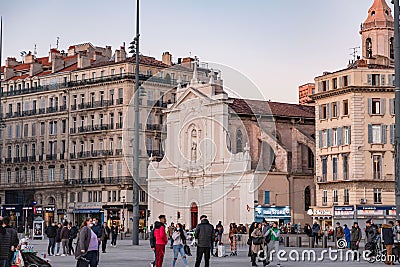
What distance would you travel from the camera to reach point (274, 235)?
29844 mm

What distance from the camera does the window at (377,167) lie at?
2457 inches

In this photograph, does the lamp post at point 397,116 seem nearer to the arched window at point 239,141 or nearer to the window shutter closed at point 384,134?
the window shutter closed at point 384,134

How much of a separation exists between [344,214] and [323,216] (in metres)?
3.24

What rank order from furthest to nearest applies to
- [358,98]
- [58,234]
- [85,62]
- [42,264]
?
[85,62]
[358,98]
[58,234]
[42,264]

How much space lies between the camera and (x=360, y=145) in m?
62.8

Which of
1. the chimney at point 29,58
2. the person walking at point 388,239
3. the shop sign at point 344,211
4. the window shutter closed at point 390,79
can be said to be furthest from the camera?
the chimney at point 29,58

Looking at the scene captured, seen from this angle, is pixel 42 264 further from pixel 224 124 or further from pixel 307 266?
pixel 224 124

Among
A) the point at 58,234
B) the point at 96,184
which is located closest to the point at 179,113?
the point at 96,184

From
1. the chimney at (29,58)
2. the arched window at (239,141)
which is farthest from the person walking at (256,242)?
the chimney at (29,58)

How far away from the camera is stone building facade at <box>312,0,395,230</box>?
62375 millimetres

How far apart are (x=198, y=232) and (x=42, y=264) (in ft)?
17.3

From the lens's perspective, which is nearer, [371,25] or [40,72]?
[371,25]

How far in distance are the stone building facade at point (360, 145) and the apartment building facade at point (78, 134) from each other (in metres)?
22.1

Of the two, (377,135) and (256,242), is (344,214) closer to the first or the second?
(377,135)
